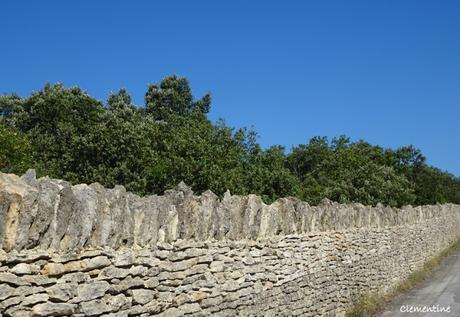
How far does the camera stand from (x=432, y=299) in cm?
1332

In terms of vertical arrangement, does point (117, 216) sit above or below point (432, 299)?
above

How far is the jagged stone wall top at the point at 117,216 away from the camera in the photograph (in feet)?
13.8

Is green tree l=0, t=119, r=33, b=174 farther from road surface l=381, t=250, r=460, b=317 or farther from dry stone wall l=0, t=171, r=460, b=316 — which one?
road surface l=381, t=250, r=460, b=317

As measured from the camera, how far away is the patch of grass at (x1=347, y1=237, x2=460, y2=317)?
37.7ft

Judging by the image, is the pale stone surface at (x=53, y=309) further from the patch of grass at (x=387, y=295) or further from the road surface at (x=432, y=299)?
the road surface at (x=432, y=299)

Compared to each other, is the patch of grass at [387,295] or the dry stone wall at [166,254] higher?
the dry stone wall at [166,254]

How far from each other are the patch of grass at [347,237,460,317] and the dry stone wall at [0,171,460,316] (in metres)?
0.35

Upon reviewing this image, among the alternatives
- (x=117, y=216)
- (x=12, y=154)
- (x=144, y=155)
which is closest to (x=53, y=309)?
(x=117, y=216)

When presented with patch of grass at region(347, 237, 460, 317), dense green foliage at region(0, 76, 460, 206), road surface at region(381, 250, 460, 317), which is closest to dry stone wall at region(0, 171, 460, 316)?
patch of grass at region(347, 237, 460, 317)

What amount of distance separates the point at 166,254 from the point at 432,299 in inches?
398

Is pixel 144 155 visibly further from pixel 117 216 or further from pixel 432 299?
pixel 117 216

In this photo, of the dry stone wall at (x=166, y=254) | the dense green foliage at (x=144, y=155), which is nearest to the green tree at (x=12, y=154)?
the dense green foliage at (x=144, y=155)

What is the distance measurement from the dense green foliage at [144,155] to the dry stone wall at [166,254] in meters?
12.1

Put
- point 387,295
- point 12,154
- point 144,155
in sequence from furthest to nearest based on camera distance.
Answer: point 144,155, point 12,154, point 387,295
